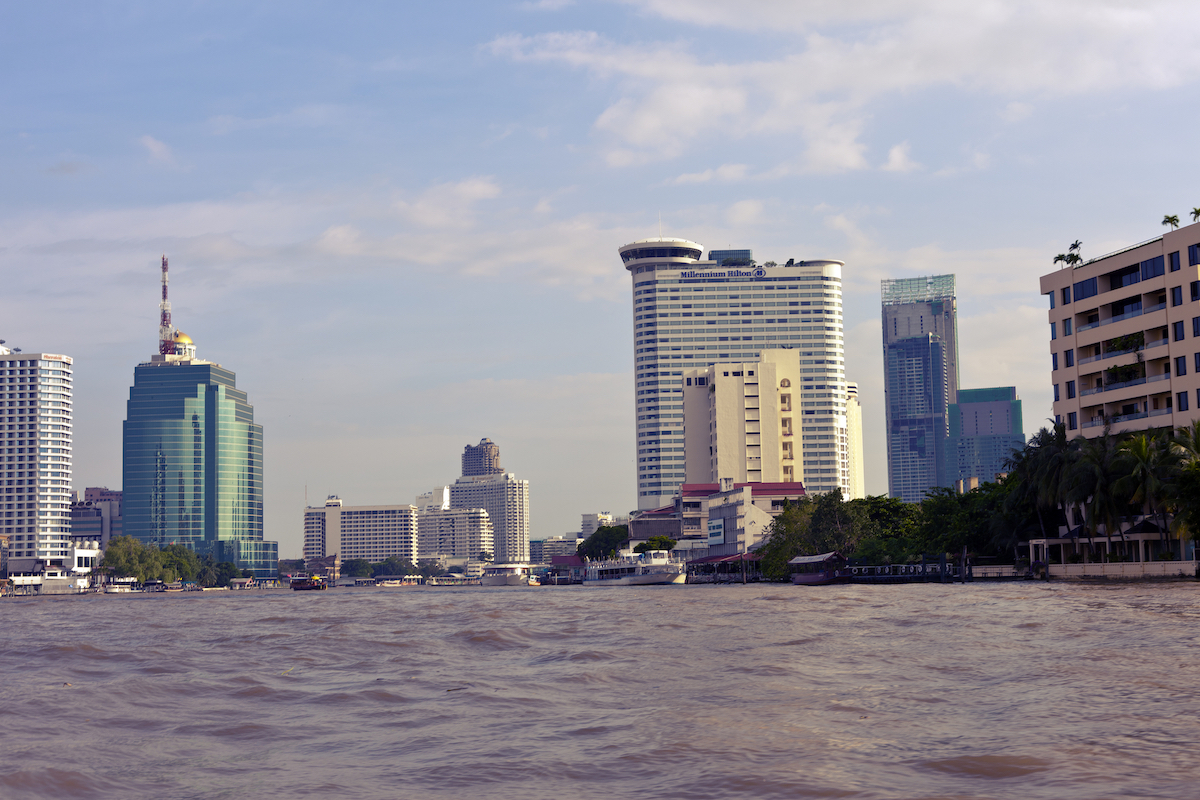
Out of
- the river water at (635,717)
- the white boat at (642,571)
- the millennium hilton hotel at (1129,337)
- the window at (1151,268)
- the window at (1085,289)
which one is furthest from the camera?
the white boat at (642,571)

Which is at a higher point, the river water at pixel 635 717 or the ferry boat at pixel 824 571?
the river water at pixel 635 717

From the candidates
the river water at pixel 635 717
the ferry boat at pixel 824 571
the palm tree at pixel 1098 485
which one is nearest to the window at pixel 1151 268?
the palm tree at pixel 1098 485

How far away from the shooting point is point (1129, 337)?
8369 centimetres

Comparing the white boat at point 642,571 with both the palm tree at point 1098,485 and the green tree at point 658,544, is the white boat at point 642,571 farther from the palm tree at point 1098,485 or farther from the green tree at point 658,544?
the palm tree at point 1098,485

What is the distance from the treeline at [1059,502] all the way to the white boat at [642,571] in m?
42.0

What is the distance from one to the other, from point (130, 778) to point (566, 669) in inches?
449

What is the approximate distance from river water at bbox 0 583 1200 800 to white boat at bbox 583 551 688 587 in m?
126

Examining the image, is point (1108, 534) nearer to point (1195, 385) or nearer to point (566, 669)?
point (1195, 385)

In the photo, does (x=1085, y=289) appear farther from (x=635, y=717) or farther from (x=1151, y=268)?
(x=635, y=717)

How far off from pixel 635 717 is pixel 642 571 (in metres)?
146

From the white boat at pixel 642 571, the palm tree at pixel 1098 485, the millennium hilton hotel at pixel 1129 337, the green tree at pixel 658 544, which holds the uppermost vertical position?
the millennium hilton hotel at pixel 1129 337

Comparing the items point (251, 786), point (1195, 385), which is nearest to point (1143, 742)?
point (251, 786)

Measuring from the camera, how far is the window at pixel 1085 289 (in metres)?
87.8

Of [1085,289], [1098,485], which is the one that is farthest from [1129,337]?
[1098,485]
